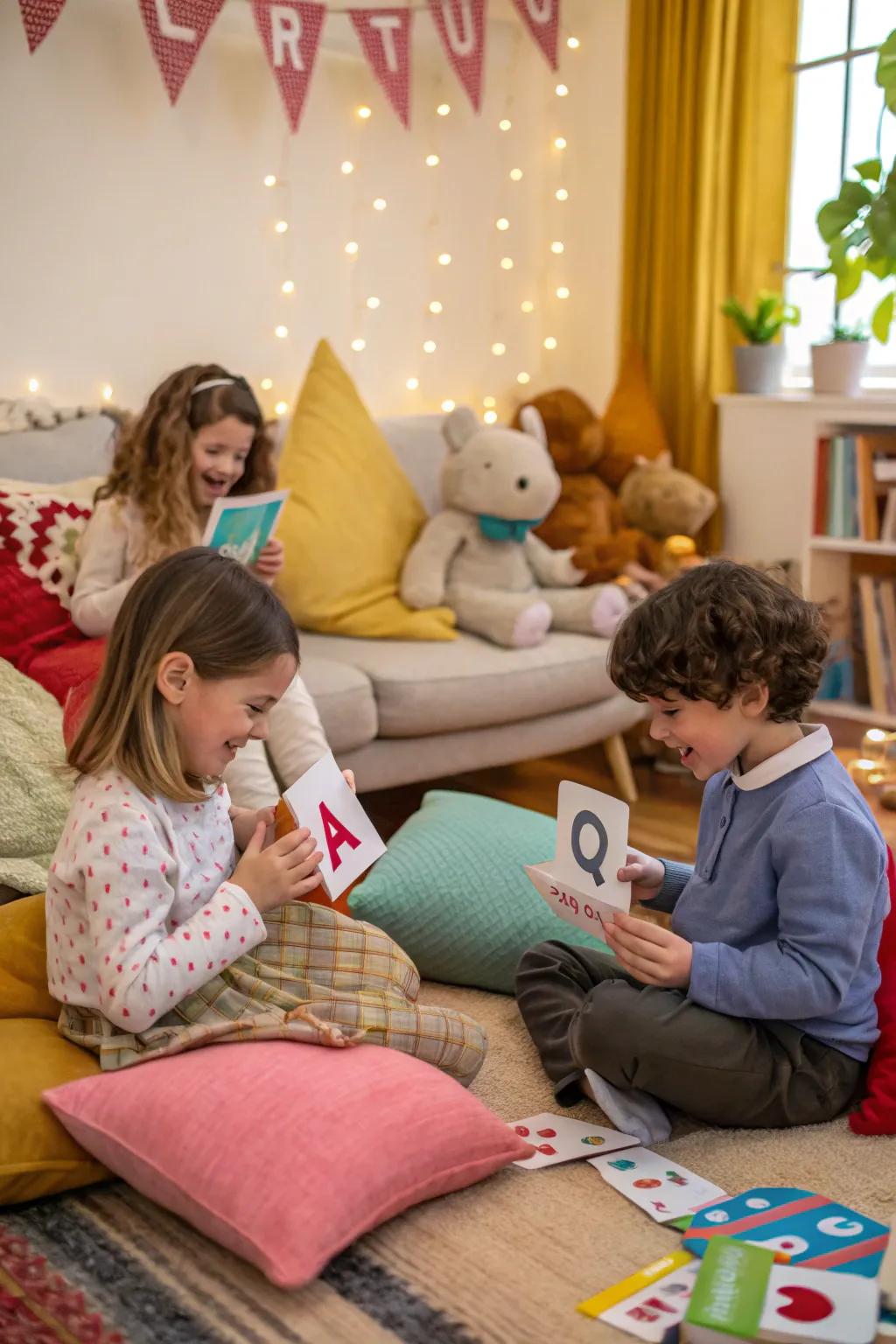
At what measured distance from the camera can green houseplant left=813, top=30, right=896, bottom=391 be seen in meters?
2.55

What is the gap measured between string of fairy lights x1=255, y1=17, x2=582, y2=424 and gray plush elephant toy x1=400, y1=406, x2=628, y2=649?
0.65 metres

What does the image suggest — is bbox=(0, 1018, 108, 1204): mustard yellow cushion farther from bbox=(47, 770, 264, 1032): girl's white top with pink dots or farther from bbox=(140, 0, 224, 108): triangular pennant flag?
bbox=(140, 0, 224, 108): triangular pennant flag

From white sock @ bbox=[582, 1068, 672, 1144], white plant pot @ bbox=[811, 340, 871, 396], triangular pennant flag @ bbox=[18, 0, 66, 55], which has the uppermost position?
triangular pennant flag @ bbox=[18, 0, 66, 55]

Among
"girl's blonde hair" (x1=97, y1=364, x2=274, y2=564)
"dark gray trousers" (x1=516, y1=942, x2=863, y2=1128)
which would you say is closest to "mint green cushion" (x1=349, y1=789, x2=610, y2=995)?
"dark gray trousers" (x1=516, y1=942, x2=863, y2=1128)

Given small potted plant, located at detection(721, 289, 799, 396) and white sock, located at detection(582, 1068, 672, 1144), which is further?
small potted plant, located at detection(721, 289, 799, 396)

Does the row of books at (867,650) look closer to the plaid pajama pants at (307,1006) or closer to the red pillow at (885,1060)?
the red pillow at (885,1060)

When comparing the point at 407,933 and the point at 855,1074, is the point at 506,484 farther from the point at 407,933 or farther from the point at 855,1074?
the point at 855,1074

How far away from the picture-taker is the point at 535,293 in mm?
4059

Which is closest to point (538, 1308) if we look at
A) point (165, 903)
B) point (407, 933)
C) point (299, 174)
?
point (165, 903)

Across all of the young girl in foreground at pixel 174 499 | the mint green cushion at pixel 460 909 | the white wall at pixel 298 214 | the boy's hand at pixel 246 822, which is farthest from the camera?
the white wall at pixel 298 214

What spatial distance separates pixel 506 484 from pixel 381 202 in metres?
1.02

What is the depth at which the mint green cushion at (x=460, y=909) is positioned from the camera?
2021 millimetres

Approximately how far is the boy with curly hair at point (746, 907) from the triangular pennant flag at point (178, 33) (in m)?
1.98

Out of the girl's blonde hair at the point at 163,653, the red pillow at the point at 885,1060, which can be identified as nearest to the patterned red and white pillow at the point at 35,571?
the girl's blonde hair at the point at 163,653
